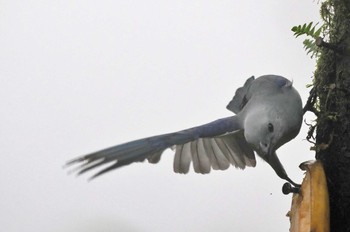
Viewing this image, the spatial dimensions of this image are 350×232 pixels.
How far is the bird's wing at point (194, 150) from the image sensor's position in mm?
3432

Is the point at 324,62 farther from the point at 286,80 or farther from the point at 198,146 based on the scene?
the point at 198,146

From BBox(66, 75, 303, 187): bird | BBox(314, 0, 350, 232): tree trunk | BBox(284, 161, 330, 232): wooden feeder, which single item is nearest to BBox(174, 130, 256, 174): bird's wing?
BBox(66, 75, 303, 187): bird

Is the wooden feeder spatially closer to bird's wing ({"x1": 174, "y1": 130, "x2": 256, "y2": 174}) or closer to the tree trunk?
the tree trunk

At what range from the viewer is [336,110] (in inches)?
141

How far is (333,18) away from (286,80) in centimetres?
46

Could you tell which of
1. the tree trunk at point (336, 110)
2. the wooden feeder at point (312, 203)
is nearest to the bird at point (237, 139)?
the tree trunk at point (336, 110)

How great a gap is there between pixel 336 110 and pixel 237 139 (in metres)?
0.78

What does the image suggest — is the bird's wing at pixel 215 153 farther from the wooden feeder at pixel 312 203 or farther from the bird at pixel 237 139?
the wooden feeder at pixel 312 203

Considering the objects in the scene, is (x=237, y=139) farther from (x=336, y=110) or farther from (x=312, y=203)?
(x=312, y=203)

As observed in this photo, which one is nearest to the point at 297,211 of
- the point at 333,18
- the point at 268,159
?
the point at 268,159

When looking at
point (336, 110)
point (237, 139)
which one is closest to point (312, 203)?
point (336, 110)

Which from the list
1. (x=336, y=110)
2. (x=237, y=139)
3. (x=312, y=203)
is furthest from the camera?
(x=237, y=139)

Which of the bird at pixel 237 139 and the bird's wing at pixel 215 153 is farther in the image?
the bird's wing at pixel 215 153

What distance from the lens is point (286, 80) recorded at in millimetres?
3889
